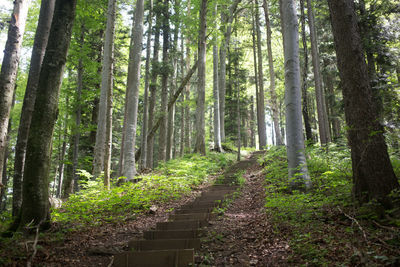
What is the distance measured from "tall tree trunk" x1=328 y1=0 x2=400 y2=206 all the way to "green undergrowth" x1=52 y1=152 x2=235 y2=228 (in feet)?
17.8

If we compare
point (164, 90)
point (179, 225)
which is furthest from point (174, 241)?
point (164, 90)

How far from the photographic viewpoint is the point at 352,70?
4.28m

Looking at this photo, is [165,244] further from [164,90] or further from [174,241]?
[164,90]

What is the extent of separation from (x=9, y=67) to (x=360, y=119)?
7.27m

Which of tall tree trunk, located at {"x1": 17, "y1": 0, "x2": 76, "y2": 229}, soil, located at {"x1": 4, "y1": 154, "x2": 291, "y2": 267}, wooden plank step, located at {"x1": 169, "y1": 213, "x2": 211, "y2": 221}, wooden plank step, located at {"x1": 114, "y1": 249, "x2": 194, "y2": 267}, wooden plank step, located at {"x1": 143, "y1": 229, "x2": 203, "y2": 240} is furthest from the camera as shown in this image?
wooden plank step, located at {"x1": 169, "y1": 213, "x2": 211, "y2": 221}

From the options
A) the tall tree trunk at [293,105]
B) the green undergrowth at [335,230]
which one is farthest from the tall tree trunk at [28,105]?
the tall tree trunk at [293,105]

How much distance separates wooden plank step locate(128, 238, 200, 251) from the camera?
4.14 m

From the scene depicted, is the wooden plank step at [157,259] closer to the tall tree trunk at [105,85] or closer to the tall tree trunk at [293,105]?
the tall tree trunk at [293,105]

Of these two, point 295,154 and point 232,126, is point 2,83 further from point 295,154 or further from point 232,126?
point 232,126

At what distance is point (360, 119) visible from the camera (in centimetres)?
412

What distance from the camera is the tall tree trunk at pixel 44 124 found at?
425 centimetres

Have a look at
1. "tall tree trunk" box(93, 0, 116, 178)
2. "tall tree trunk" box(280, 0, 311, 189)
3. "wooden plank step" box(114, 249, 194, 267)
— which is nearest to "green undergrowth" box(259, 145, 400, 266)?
"tall tree trunk" box(280, 0, 311, 189)

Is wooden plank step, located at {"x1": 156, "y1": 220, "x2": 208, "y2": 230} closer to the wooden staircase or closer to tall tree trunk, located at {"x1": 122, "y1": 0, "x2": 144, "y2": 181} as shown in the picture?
the wooden staircase

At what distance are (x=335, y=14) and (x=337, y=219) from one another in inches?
147
